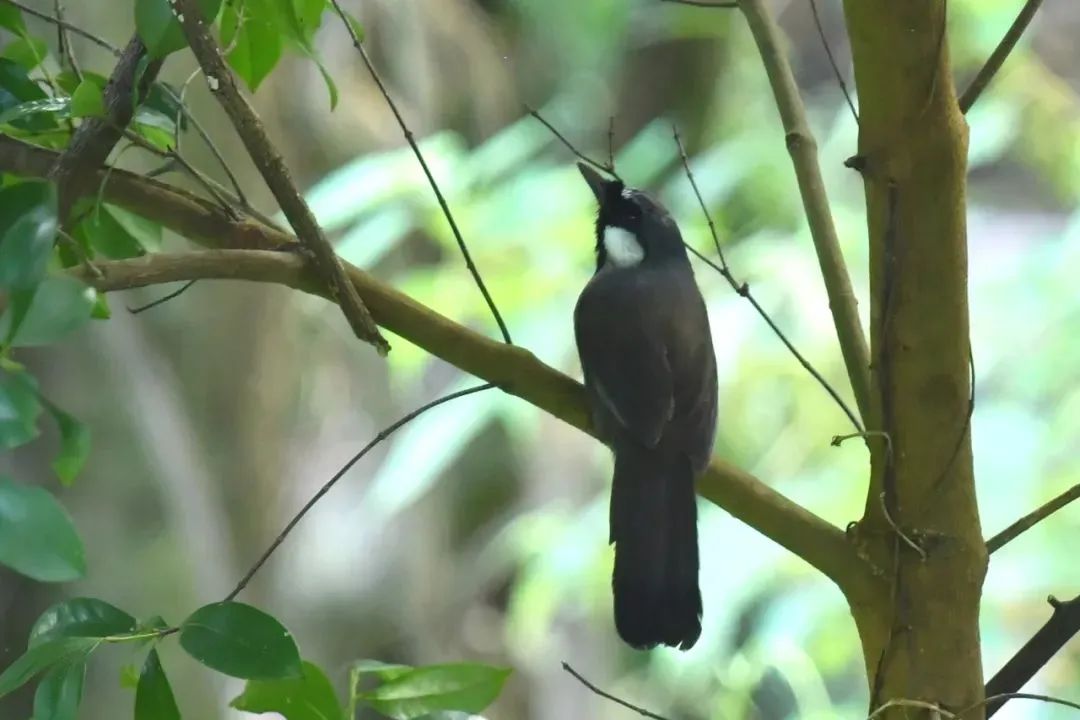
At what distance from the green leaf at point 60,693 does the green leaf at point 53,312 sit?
18 centimetres

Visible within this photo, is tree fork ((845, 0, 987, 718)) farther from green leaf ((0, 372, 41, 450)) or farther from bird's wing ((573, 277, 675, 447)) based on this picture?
green leaf ((0, 372, 41, 450))

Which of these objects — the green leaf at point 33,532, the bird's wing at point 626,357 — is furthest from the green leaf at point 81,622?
the bird's wing at point 626,357

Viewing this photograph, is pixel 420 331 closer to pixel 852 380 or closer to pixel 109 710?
pixel 852 380

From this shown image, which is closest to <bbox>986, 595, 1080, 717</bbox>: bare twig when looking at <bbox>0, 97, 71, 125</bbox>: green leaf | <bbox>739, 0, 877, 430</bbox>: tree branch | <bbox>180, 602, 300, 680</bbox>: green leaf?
<bbox>739, 0, 877, 430</bbox>: tree branch

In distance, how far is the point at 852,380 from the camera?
830mm

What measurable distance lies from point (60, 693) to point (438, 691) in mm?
241

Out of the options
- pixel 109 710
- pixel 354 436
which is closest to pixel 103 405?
pixel 109 710

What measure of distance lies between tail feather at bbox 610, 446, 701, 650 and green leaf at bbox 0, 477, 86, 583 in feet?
1.67

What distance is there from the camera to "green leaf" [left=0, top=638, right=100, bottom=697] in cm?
50

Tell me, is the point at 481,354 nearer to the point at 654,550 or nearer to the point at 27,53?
the point at 654,550

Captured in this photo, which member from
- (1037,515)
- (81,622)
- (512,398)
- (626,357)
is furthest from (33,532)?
(512,398)

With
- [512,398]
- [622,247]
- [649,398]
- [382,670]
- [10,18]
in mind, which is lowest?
[382,670]

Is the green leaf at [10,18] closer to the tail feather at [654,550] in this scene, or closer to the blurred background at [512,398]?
the tail feather at [654,550]

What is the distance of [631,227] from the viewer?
4.44ft
